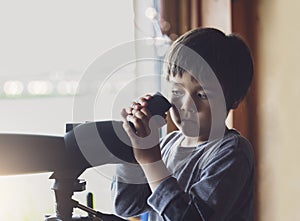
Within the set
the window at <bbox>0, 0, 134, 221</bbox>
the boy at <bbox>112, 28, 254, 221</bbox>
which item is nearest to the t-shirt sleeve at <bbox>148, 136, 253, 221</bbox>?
the boy at <bbox>112, 28, 254, 221</bbox>

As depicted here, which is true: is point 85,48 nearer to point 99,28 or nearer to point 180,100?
point 99,28

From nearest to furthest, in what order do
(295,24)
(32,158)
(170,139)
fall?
(32,158) < (170,139) < (295,24)

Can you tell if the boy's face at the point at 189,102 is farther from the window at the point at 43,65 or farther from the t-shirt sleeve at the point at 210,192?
the window at the point at 43,65

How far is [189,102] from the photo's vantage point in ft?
2.92

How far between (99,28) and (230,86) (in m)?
0.60

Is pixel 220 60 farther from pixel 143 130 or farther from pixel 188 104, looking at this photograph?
pixel 143 130

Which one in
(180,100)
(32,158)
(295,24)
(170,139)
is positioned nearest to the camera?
(32,158)

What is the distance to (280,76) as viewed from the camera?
1.38 meters

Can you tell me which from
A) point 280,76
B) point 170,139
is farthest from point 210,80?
point 280,76

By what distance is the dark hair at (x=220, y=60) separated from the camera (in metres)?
0.92

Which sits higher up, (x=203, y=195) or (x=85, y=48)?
(x=85, y=48)

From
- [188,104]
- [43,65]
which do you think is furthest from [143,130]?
[43,65]

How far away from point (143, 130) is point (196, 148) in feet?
0.63

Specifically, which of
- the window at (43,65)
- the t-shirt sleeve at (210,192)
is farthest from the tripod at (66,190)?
the window at (43,65)
